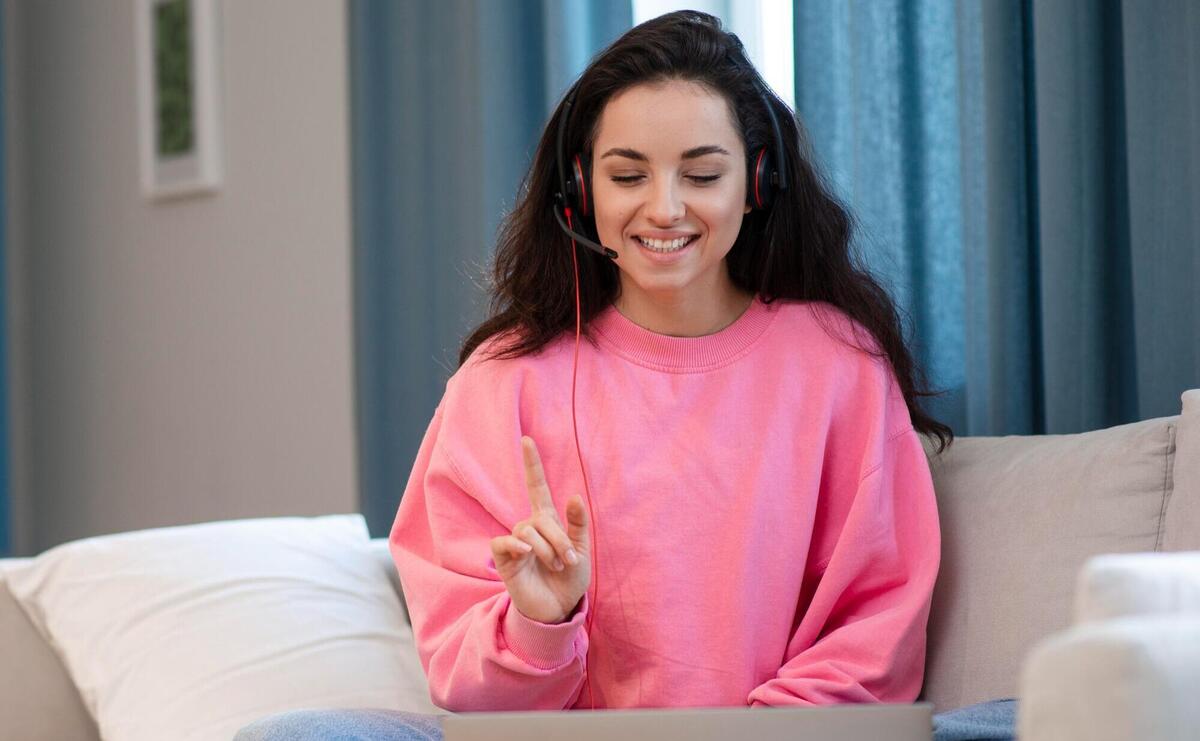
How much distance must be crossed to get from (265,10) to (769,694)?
2.24m

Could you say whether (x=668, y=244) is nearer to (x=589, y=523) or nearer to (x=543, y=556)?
(x=589, y=523)

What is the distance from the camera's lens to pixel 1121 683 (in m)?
0.67

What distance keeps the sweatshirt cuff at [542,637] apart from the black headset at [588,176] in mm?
413

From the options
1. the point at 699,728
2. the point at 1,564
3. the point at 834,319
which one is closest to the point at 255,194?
the point at 1,564

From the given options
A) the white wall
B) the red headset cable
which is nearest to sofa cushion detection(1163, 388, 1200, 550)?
the red headset cable

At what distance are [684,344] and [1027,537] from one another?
1.38 ft

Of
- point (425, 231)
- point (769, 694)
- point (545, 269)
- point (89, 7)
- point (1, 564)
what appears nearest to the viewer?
point (769, 694)

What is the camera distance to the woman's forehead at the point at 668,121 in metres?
1.51

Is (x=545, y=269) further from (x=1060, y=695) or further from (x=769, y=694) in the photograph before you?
(x=1060, y=695)

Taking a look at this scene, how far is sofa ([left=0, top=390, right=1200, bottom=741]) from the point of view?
142 centimetres

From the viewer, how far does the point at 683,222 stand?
4.97 feet

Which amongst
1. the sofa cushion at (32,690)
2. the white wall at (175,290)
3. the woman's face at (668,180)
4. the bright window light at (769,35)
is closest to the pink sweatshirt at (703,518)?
the woman's face at (668,180)

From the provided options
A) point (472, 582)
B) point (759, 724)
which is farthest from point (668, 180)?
point (759, 724)

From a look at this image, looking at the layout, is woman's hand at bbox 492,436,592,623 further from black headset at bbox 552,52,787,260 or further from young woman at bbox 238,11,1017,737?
black headset at bbox 552,52,787,260
